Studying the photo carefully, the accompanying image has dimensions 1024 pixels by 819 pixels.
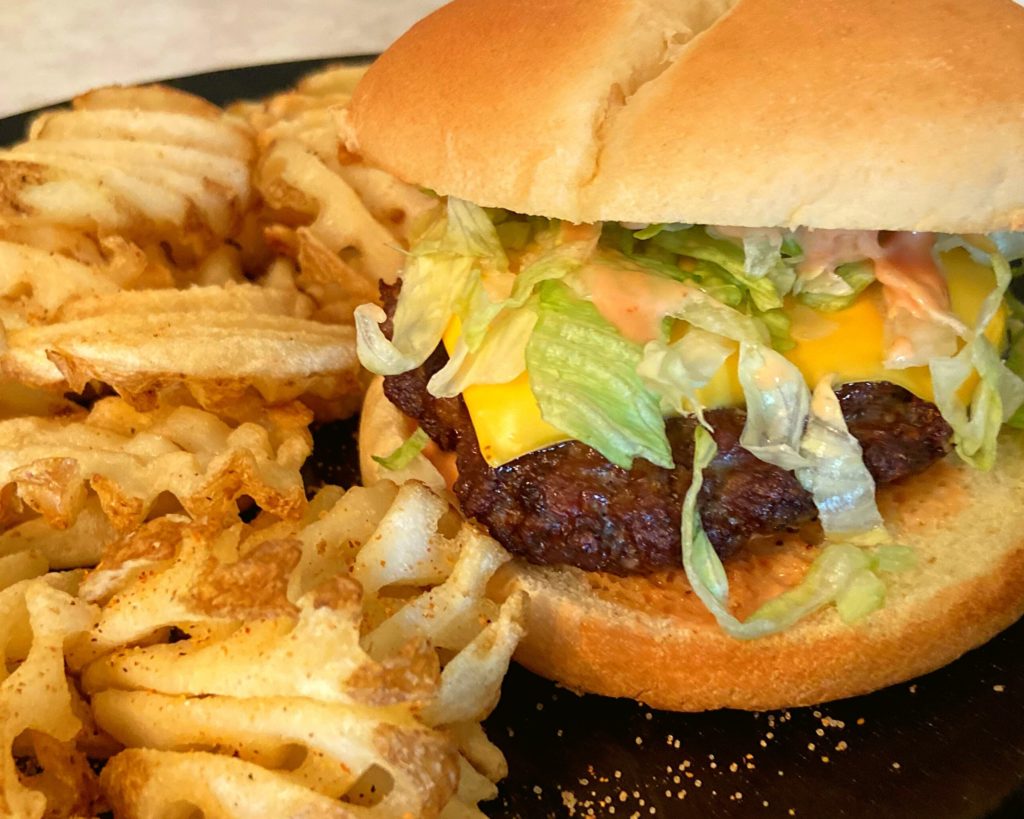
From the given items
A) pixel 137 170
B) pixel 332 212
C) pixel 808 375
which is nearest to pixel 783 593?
pixel 808 375

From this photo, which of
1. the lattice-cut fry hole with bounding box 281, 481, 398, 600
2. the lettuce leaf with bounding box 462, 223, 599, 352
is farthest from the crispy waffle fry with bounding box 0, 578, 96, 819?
the lettuce leaf with bounding box 462, 223, 599, 352

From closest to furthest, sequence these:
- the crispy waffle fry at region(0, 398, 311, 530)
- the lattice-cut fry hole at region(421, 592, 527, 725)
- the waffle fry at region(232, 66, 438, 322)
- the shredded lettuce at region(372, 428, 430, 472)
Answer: the lattice-cut fry hole at region(421, 592, 527, 725) → the crispy waffle fry at region(0, 398, 311, 530) → the shredded lettuce at region(372, 428, 430, 472) → the waffle fry at region(232, 66, 438, 322)

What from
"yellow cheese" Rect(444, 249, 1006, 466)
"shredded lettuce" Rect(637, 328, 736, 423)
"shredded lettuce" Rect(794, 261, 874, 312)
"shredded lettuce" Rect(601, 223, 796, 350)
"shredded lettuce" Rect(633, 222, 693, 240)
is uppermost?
"shredded lettuce" Rect(633, 222, 693, 240)

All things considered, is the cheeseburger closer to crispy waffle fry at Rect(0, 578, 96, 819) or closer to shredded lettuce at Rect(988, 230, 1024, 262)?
shredded lettuce at Rect(988, 230, 1024, 262)

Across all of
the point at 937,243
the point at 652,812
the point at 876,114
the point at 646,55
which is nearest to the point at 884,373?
the point at 937,243

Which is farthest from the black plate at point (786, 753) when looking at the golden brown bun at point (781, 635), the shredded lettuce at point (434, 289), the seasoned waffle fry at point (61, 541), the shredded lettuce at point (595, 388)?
the seasoned waffle fry at point (61, 541)

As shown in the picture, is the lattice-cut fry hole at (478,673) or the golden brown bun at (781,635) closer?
the lattice-cut fry hole at (478,673)

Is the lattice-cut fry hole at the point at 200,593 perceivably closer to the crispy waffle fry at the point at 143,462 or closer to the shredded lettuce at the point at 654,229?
the crispy waffle fry at the point at 143,462
